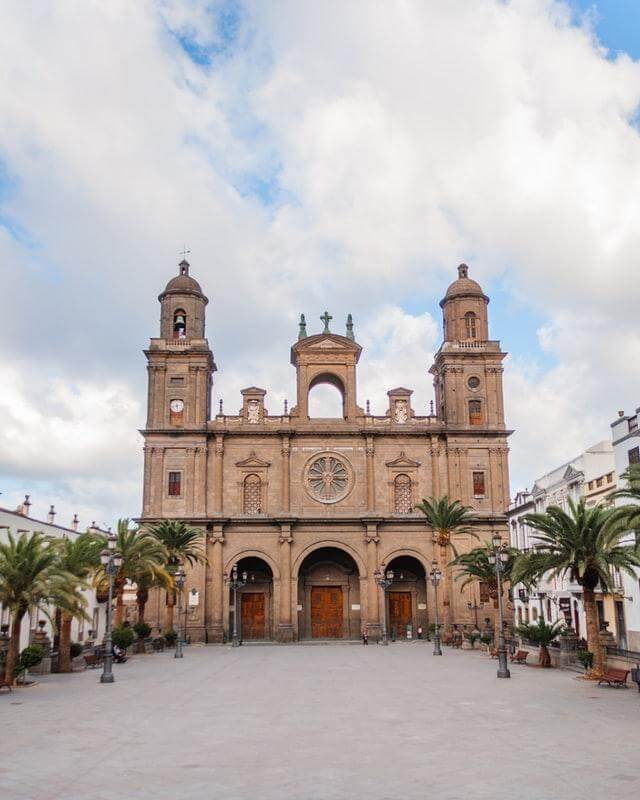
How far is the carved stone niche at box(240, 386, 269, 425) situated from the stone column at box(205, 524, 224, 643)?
7.96 metres

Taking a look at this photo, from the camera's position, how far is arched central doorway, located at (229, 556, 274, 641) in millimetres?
56375

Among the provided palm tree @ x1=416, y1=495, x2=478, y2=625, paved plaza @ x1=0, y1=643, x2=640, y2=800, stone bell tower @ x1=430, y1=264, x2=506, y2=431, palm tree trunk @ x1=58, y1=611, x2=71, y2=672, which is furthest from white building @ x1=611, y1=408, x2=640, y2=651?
palm tree trunk @ x1=58, y1=611, x2=71, y2=672

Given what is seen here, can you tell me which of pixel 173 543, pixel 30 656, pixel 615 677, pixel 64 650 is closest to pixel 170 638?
pixel 173 543

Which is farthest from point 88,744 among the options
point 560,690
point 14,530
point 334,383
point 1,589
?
point 334,383

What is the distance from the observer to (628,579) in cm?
3844

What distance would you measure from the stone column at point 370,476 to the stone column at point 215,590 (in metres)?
10.4

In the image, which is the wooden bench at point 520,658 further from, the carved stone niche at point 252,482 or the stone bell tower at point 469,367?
the carved stone niche at point 252,482

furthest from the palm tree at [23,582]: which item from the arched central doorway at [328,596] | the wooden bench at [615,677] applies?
the arched central doorway at [328,596]

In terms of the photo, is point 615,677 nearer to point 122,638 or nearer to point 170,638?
point 122,638

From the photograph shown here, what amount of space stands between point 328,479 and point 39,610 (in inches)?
875

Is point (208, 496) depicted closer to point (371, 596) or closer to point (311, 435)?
point (311, 435)

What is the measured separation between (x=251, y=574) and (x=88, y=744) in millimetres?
41231

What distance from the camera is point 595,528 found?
3016cm

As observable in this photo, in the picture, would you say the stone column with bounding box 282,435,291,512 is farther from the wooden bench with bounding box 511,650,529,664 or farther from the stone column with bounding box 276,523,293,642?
the wooden bench with bounding box 511,650,529,664
